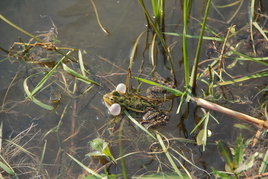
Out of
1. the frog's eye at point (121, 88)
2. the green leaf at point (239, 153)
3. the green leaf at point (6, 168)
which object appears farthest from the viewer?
the frog's eye at point (121, 88)

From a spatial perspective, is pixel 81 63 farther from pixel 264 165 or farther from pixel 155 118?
pixel 264 165

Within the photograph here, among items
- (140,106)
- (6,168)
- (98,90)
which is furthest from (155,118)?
(6,168)

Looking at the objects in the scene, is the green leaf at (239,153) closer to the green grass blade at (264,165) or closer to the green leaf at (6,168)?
the green grass blade at (264,165)

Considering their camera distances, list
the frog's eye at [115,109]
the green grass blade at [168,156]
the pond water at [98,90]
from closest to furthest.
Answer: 1. the green grass blade at [168,156]
2. the pond water at [98,90]
3. the frog's eye at [115,109]

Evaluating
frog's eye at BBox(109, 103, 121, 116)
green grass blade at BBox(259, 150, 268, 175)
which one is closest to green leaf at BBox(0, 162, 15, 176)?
frog's eye at BBox(109, 103, 121, 116)

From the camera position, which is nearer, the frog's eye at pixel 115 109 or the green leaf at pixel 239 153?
the green leaf at pixel 239 153

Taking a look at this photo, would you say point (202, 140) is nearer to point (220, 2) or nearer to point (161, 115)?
point (161, 115)

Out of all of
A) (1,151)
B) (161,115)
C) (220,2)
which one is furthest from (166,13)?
(1,151)

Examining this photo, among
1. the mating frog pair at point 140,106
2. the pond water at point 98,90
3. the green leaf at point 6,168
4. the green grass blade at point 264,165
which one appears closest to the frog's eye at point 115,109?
the mating frog pair at point 140,106
